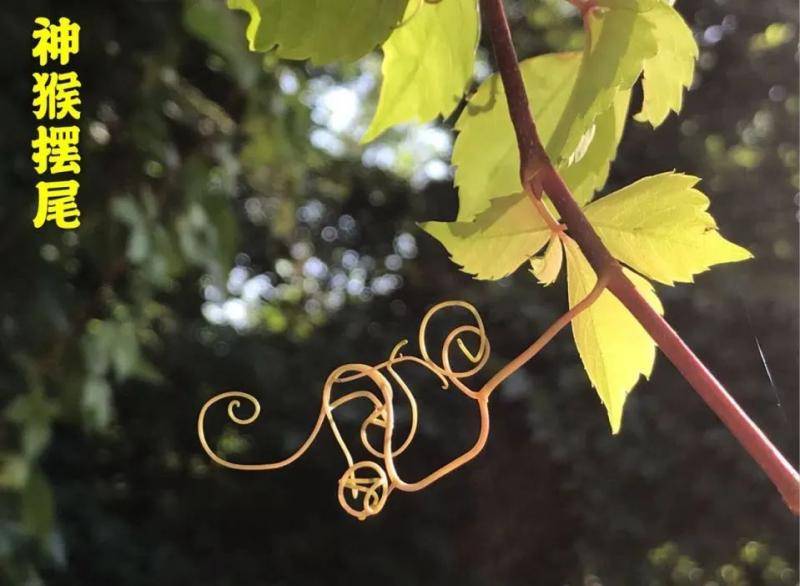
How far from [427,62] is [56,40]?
47cm

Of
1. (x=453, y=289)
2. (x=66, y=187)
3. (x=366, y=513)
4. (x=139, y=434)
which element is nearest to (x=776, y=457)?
(x=366, y=513)

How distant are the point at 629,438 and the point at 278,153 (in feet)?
1.06

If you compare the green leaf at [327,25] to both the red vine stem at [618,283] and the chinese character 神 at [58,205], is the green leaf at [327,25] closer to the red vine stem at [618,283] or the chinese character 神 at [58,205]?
the red vine stem at [618,283]

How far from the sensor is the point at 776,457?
0.29ft

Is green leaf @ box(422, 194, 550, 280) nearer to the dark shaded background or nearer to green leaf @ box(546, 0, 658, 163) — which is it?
green leaf @ box(546, 0, 658, 163)

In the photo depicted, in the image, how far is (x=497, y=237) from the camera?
5.1 inches

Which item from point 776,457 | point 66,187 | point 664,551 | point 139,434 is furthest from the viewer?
point 139,434

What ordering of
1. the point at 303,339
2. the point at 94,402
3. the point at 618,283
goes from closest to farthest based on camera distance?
the point at 618,283, the point at 94,402, the point at 303,339

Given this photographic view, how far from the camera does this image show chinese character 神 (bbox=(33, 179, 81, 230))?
0.56 metres

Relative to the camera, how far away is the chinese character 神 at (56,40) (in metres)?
0.55

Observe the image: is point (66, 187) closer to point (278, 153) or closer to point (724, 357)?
point (278, 153)

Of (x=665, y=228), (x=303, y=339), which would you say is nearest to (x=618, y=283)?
(x=665, y=228)

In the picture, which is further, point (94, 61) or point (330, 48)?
point (94, 61)

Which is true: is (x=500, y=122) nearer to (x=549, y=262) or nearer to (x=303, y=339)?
(x=549, y=262)
